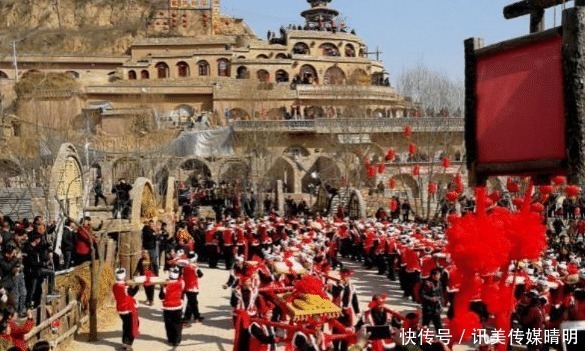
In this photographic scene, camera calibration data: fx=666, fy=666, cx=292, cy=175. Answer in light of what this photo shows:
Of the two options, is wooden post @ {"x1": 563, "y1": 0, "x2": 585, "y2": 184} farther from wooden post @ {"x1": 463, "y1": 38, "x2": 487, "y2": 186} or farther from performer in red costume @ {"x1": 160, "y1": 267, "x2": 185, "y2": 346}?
performer in red costume @ {"x1": 160, "y1": 267, "x2": 185, "y2": 346}

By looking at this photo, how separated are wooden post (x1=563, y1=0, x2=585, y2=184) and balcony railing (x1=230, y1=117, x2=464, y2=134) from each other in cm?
3590

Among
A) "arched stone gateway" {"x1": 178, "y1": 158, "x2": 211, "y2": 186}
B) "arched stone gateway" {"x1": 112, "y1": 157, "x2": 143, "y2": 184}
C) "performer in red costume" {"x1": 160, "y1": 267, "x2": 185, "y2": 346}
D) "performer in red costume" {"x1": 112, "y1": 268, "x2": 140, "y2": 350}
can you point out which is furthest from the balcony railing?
"performer in red costume" {"x1": 112, "y1": 268, "x2": 140, "y2": 350}

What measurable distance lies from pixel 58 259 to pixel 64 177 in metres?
3.95

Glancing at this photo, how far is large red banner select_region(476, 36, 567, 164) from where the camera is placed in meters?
3.67

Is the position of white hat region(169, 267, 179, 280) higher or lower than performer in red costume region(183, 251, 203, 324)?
higher

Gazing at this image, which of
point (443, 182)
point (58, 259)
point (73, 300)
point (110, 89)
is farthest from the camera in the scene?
point (110, 89)

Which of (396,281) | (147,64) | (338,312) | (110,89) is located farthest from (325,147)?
(338,312)

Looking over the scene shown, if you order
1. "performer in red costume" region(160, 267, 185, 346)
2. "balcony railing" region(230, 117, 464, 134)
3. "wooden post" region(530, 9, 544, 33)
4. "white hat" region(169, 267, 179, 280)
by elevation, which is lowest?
"performer in red costume" region(160, 267, 185, 346)

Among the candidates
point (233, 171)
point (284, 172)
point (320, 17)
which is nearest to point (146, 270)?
point (233, 171)

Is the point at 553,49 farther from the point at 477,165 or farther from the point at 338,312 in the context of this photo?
the point at 338,312

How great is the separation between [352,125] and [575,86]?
3861 centimetres

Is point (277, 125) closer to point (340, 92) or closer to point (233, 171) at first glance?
point (233, 171)

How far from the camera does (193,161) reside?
40.3 meters

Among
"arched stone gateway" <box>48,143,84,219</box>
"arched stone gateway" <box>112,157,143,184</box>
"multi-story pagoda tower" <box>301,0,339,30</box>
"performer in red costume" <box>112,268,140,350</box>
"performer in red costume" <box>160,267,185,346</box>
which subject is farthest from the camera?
"multi-story pagoda tower" <box>301,0,339,30</box>
